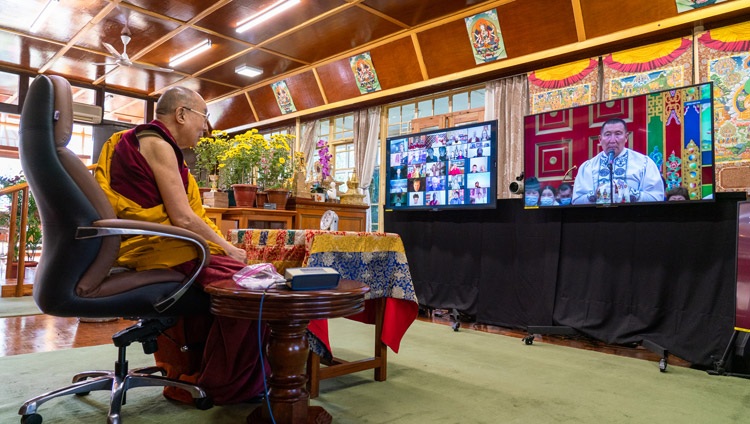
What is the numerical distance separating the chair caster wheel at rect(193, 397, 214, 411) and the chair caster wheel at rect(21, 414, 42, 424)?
1.61ft

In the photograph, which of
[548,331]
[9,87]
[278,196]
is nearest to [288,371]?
[278,196]

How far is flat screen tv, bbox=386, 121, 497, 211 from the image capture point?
413cm

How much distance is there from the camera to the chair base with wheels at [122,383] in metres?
1.54

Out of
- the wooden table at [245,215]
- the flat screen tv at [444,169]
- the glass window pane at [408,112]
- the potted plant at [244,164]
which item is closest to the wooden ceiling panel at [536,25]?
the flat screen tv at [444,169]

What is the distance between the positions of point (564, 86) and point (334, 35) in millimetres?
2606

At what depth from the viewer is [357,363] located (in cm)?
218

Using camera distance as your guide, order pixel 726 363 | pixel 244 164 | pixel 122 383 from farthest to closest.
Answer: pixel 244 164 → pixel 726 363 → pixel 122 383

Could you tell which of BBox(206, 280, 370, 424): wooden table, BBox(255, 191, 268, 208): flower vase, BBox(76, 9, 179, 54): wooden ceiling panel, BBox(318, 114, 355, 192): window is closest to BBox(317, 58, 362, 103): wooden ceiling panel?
BBox(318, 114, 355, 192): window

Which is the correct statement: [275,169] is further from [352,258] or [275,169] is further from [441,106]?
[441,106]

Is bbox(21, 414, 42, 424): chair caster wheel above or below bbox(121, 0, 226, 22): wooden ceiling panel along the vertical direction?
below

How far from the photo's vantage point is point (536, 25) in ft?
13.3

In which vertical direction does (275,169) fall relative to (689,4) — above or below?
below

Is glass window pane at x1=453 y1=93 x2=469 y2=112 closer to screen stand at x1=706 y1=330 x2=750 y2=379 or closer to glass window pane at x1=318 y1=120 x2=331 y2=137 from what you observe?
glass window pane at x1=318 y1=120 x2=331 y2=137

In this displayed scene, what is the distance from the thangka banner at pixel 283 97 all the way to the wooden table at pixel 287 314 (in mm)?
5635
